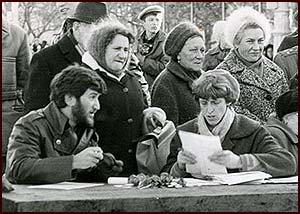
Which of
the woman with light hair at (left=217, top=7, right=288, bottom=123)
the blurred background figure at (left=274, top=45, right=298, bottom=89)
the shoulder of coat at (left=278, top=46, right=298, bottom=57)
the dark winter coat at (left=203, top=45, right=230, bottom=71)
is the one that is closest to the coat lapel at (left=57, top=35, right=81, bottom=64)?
the woman with light hair at (left=217, top=7, right=288, bottom=123)

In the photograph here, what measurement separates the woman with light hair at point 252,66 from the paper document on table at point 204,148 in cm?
113

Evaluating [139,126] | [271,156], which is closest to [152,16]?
[139,126]

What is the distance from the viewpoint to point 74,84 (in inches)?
197

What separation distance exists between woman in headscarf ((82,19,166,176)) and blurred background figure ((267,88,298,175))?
0.67 m

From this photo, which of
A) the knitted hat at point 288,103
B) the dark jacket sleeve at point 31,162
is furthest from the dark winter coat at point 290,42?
the dark jacket sleeve at point 31,162

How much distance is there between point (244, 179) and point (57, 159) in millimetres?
969

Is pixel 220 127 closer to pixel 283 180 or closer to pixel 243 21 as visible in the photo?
pixel 283 180

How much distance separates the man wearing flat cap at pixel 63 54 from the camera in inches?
227

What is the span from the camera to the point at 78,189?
462 cm

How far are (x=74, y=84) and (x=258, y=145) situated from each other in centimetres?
109

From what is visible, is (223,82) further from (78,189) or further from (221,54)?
(221,54)

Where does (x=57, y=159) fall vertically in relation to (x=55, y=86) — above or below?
below

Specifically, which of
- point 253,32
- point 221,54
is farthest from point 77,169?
point 221,54

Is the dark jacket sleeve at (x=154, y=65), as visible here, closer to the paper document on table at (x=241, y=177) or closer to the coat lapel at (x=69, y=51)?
the coat lapel at (x=69, y=51)
